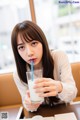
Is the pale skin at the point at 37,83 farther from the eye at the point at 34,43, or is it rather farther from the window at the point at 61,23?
the window at the point at 61,23

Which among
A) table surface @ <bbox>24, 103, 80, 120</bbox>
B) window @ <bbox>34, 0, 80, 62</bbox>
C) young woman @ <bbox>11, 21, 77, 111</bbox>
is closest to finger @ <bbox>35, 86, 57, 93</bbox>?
young woman @ <bbox>11, 21, 77, 111</bbox>

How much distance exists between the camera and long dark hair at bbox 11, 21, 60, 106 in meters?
1.21

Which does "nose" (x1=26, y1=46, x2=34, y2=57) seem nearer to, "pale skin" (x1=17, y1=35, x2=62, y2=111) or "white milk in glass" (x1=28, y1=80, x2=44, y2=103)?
"pale skin" (x1=17, y1=35, x2=62, y2=111)

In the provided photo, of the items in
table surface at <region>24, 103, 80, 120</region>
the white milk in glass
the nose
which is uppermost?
the nose

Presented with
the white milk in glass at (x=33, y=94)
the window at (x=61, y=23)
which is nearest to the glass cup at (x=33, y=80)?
the white milk in glass at (x=33, y=94)

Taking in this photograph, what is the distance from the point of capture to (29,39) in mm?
1193

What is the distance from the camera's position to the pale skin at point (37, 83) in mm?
1006

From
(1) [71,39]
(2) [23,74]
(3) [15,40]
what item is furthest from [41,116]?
(1) [71,39]

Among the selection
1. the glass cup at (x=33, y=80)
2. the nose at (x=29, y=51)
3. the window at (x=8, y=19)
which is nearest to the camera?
the glass cup at (x=33, y=80)

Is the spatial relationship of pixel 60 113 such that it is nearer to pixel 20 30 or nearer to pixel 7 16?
pixel 20 30

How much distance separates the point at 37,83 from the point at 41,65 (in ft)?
1.35

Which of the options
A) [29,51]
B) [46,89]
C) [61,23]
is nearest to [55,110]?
[46,89]

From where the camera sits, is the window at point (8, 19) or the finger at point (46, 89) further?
the window at point (8, 19)

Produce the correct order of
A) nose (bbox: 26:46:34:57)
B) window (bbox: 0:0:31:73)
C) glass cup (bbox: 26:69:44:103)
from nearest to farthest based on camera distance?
glass cup (bbox: 26:69:44:103) < nose (bbox: 26:46:34:57) < window (bbox: 0:0:31:73)
